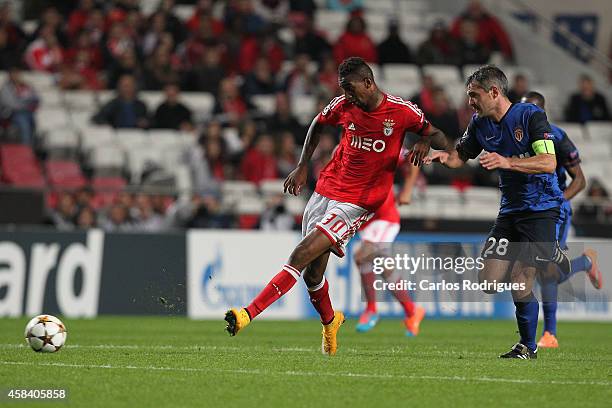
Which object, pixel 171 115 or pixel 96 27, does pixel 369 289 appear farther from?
pixel 96 27


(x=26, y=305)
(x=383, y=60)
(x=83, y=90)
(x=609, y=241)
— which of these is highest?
(x=383, y=60)

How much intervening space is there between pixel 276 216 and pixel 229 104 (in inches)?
128

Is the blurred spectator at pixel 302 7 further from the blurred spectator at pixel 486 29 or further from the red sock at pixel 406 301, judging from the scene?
the red sock at pixel 406 301

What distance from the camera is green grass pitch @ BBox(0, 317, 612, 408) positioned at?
23.7 ft

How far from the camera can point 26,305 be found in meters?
16.4

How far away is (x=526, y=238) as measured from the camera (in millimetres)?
9883

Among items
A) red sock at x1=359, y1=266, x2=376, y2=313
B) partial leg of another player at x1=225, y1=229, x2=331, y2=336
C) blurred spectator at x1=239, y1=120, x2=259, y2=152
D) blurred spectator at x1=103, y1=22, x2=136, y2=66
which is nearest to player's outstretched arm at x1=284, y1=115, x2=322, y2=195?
partial leg of another player at x1=225, y1=229, x2=331, y2=336

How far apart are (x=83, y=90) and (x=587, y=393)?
1496 cm

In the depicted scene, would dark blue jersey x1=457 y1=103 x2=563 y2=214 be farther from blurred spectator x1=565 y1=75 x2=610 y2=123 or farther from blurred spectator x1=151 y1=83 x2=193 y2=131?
blurred spectator x1=565 y1=75 x2=610 y2=123

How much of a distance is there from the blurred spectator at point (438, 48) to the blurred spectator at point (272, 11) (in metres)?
2.74

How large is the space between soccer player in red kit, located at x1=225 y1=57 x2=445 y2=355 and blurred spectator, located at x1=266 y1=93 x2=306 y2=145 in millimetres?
10238

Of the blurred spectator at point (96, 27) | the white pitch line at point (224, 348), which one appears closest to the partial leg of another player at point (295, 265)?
the white pitch line at point (224, 348)

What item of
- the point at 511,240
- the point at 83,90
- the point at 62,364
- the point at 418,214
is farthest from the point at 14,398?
the point at 83,90

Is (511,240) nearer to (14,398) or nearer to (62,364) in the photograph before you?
(62,364)
